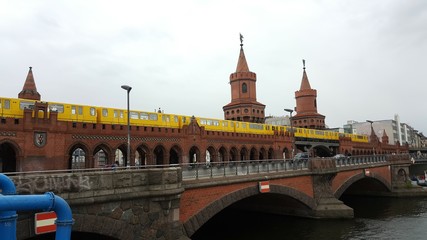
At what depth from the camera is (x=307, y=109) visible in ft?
234

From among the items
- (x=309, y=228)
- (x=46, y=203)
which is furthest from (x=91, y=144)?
(x=46, y=203)

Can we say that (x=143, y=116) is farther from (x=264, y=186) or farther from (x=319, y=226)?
(x=319, y=226)

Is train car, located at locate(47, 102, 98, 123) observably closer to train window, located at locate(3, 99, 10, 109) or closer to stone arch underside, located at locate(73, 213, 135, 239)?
train window, located at locate(3, 99, 10, 109)

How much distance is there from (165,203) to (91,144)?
1843 centimetres

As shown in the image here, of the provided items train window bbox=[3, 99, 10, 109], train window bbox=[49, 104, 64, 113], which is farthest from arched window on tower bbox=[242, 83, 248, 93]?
train window bbox=[3, 99, 10, 109]

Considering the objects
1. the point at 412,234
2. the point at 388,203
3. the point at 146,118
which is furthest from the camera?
the point at 388,203

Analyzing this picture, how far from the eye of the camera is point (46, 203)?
8086mm

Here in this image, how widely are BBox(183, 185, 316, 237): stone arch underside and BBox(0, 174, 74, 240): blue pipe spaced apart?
26.4 feet

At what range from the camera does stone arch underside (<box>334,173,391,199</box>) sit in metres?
30.6

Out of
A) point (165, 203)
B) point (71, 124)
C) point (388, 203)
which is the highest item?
point (71, 124)

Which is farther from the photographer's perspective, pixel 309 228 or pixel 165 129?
pixel 165 129

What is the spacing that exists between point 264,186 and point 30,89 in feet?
94.7

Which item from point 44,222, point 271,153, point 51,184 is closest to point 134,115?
point 51,184

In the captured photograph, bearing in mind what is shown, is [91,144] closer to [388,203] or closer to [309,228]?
[309,228]
